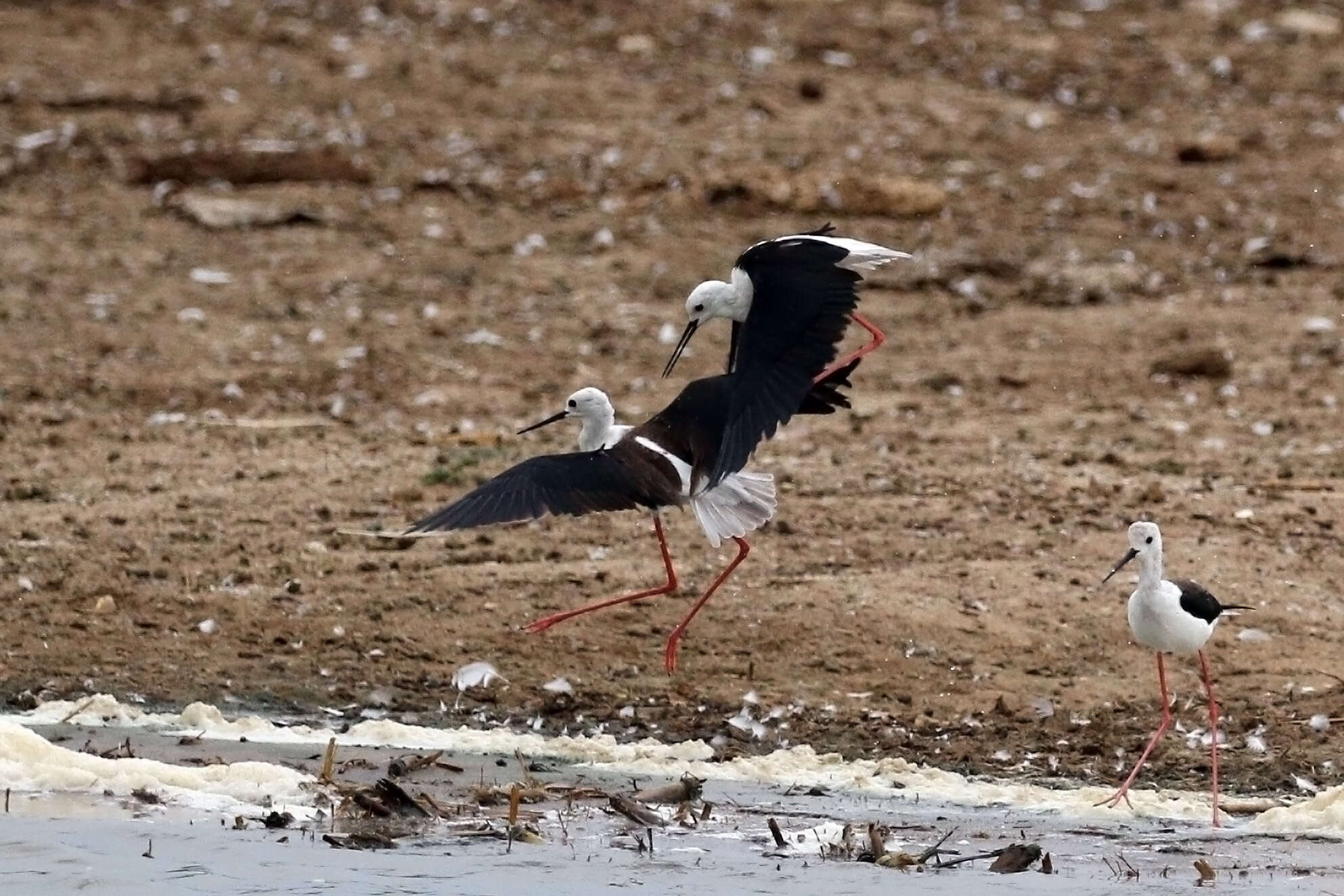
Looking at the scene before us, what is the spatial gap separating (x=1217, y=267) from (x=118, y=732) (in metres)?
6.61

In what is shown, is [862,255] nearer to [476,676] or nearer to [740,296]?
[740,296]

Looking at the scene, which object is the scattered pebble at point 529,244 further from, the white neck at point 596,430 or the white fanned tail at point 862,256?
the white fanned tail at point 862,256

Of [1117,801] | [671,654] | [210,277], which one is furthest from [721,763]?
[210,277]

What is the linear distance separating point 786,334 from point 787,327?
2cm

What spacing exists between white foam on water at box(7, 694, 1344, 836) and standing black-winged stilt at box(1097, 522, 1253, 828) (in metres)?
0.11

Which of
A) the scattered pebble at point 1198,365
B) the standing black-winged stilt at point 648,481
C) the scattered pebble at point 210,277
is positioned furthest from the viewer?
the scattered pebble at point 210,277

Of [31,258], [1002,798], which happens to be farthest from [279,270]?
[1002,798]

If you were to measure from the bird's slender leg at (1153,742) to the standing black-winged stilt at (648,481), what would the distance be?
120 cm

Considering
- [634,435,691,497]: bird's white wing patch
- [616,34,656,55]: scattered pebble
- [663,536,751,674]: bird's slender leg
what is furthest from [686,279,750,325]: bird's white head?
[616,34,656,55]: scattered pebble

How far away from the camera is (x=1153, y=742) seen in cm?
616

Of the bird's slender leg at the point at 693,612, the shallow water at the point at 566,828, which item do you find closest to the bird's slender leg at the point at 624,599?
the bird's slender leg at the point at 693,612

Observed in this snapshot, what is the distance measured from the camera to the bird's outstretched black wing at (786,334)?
623 centimetres

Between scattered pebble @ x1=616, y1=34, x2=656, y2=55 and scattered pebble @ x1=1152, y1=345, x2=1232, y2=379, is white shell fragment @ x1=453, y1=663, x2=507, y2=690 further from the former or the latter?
scattered pebble @ x1=616, y1=34, x2=656, y2=55

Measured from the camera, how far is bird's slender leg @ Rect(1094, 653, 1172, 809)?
599 centimetres
